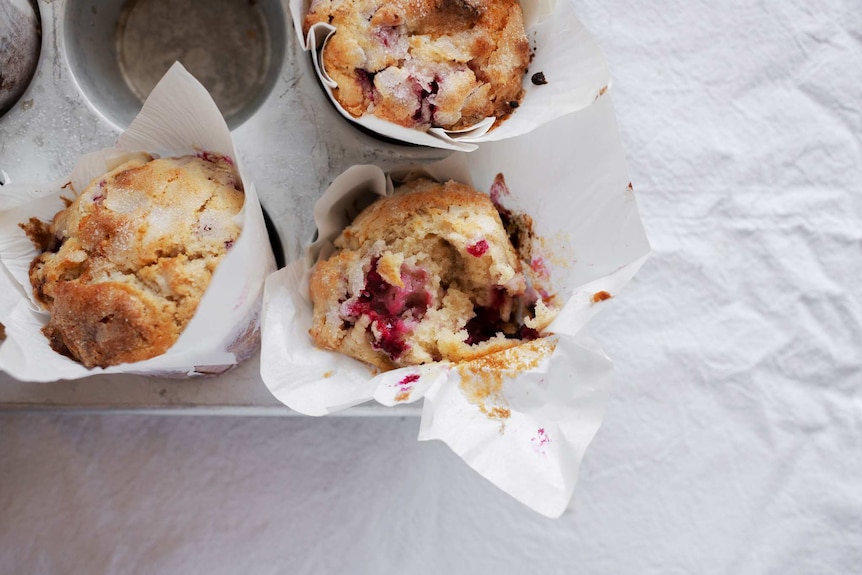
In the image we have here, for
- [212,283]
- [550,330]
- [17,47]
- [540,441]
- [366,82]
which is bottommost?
[540,441]

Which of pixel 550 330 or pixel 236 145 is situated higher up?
pixel 236 145

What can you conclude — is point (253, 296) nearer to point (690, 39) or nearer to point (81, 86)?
point (81, 86)

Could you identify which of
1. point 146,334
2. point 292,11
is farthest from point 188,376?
point 292,11

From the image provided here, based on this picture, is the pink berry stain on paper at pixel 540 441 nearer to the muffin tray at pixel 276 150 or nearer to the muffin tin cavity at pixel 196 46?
the muffin tray at pixel 276 150

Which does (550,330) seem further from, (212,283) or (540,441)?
(212,283)

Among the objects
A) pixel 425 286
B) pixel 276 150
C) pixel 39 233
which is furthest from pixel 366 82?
pixel 39 233

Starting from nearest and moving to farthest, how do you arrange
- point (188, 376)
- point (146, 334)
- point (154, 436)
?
point (146, 334)
point (188, 376)
point (154, 436)

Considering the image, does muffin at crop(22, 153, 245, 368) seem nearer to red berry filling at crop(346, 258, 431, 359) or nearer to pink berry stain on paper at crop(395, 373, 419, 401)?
red berry filling at crop(346, 258, 431, 359)
